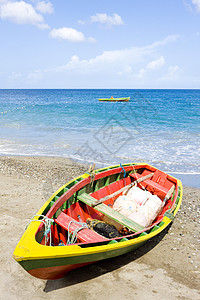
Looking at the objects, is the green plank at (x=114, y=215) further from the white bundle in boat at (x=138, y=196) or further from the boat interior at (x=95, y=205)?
the white bundle in boat at (x=138, y=196)

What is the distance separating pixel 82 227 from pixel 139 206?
9.93 feet

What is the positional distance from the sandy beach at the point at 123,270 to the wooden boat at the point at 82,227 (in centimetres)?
57

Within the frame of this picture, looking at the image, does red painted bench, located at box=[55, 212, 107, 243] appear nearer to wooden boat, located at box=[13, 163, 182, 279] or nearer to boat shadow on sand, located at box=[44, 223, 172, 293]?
wooden boat, located at box=[13, 163, 182, 279]

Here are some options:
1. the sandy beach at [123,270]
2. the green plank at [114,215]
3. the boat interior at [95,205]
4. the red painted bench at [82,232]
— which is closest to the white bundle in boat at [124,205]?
the boat interior at [95,205]

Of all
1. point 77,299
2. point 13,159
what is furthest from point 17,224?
point 13,159

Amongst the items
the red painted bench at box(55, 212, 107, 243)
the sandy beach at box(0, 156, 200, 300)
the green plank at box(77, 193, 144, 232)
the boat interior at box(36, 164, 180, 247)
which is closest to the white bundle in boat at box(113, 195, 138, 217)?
the boat interior at box(36, 164, 180, 247)

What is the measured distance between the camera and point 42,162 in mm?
13555

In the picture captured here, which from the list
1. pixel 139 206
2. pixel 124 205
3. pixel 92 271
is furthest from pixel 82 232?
pixel 139 206

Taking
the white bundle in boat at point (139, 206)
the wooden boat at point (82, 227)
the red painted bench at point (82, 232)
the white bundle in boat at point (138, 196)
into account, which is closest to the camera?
the wooden boat at point (82, 227)

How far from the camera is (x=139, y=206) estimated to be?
753cm

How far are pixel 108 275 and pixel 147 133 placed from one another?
19.4 m

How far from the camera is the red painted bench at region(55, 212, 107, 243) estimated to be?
4814 mm

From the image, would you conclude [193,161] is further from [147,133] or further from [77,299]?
[77,299]

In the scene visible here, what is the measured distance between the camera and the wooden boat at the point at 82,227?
403 centimetres
